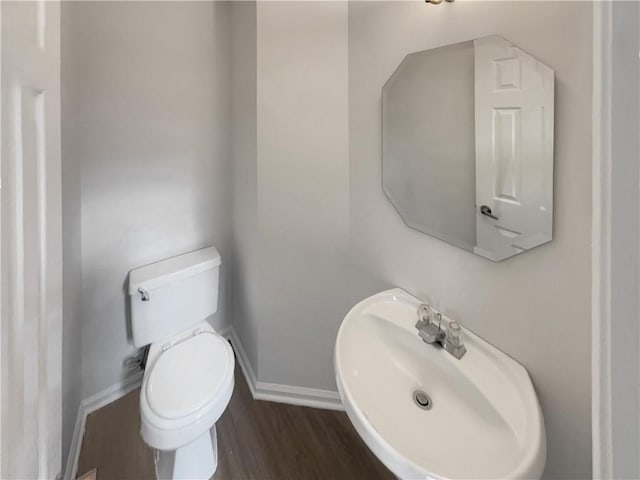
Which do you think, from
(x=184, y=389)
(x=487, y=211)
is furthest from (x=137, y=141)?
(x=487, y=211)

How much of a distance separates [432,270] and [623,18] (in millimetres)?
862

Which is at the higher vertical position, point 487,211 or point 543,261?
point 487,211

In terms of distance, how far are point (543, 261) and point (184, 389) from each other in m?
1.32

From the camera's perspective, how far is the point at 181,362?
1271 millimetres

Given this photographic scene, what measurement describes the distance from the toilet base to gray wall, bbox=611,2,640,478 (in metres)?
1.32

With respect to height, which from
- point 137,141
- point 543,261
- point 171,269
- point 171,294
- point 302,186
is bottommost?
point 171,294

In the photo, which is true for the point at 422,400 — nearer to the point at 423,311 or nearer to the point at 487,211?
the point at 423,311

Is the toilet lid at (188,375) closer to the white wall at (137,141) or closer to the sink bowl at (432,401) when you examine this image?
the white wall at (137,141)

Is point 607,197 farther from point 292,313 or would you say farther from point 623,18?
point 292,313

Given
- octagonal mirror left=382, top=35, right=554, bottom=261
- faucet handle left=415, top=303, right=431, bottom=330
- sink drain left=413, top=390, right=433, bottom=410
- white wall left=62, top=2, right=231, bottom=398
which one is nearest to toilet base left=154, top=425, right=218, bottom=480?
white wall left=62, top=2, right=231, bottom=398

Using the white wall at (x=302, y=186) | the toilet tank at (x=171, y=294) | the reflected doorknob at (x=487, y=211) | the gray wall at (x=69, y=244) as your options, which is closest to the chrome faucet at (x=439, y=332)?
the reflected doorknob at (x=487, y=211)

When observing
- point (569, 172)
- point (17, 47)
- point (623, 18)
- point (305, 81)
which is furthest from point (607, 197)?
point (305, 81)

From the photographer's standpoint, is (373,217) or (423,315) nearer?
(423,315)

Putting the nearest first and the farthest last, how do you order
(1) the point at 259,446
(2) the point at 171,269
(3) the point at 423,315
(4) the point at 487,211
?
(4) the point at 487,211 < (3) the point at 423,315 < (1) the point at 259,446 < (2) the point at 171,269
